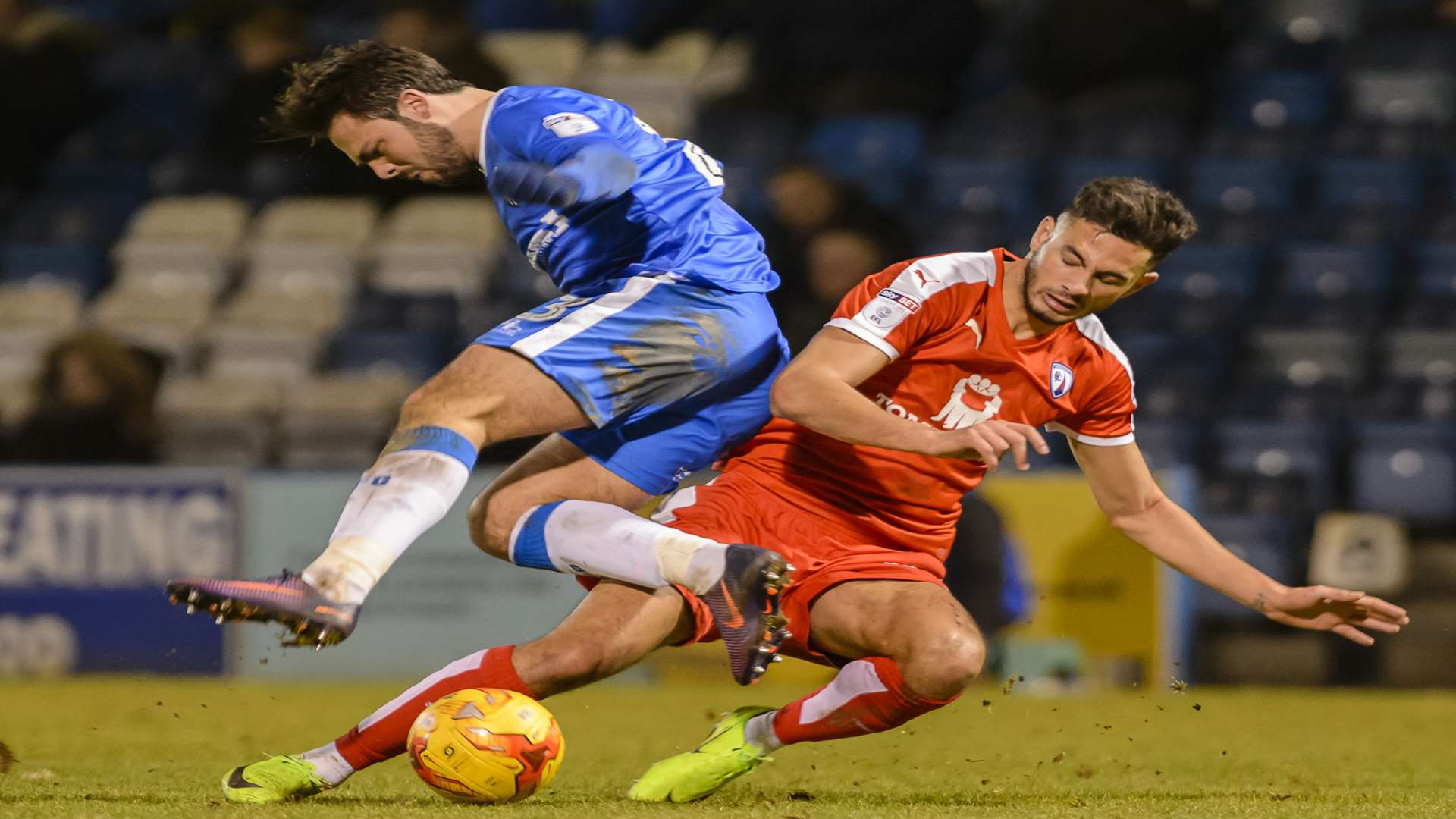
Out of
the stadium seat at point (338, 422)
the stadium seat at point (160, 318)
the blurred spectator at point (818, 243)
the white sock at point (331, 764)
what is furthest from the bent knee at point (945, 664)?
the stadium seat at point (160, 318)

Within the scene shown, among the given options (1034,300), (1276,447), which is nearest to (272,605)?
(1034,300)

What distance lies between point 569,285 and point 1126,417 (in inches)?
56.1

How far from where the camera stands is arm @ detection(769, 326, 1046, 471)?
3912 mm

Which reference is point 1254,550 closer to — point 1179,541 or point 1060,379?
point 1179,541

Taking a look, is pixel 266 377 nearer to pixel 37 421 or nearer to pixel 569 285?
pixel 37 421

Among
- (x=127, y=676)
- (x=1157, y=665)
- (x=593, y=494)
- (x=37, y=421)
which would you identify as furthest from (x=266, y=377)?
(x=593, y=494)

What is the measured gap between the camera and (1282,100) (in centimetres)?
1144

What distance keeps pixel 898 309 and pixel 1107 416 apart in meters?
0.66

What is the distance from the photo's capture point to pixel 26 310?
37.9 feet

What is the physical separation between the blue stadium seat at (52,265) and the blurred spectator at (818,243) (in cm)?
456

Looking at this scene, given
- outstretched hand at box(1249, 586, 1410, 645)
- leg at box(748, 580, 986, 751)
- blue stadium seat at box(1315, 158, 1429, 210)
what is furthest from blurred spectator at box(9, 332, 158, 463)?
outstretched hand at box(1249, 586, 1410, 645)

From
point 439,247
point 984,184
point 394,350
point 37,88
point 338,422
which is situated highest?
point 984,184

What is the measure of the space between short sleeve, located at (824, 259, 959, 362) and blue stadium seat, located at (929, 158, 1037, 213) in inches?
260

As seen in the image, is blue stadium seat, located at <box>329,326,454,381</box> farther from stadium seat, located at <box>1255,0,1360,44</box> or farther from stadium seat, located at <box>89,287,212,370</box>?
stadium seat, located at <box>1255,0,1360,44</box>
